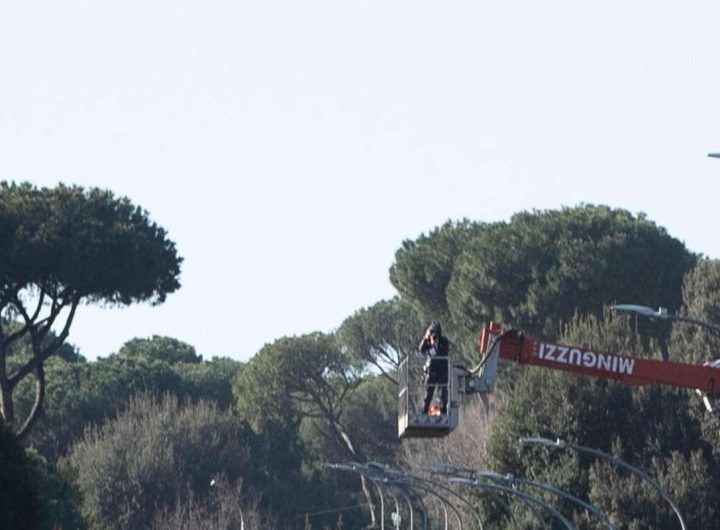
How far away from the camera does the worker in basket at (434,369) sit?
28719mm

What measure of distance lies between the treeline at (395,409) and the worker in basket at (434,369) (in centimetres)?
1788

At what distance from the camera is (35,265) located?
202 feet

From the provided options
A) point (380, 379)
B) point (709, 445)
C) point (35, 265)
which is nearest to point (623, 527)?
point (709, 445)

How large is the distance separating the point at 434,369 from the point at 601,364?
220 cm

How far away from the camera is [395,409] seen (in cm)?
8762

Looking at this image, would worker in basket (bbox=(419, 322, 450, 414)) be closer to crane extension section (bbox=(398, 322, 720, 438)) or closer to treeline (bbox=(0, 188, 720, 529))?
crane extension section (bbox=(398, 322, 720, 438))

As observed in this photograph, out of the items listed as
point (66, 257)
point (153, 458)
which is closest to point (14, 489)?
point (66, 257)

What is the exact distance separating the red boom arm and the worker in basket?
82 cm

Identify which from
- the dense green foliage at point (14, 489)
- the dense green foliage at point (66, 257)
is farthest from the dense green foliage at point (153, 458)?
the dense green foliage at point (14, 489)

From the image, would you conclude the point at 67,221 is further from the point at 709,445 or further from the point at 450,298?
the point at 709,445

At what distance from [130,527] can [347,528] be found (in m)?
10.8

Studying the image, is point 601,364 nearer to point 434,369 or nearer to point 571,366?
point 571,366

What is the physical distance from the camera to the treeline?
52.8 m

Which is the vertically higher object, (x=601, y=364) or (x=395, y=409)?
(x=395, y=409)
